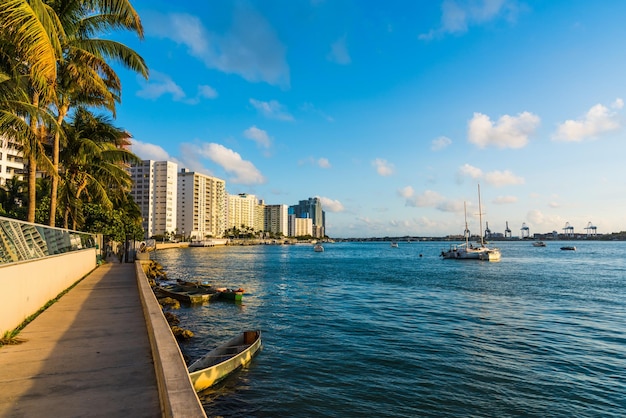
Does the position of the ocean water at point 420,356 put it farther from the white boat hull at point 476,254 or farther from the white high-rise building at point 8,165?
the white high-rise building at point 8,165

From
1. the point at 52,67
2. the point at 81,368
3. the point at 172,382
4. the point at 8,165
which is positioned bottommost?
the point at 81,368

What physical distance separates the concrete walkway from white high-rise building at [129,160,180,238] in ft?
568

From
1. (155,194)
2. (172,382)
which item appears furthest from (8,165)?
(172,382)

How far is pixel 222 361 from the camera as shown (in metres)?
12.1

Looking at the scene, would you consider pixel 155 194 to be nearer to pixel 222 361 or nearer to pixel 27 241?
pixel 27 241

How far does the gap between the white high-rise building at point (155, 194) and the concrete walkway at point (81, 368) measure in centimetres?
17325

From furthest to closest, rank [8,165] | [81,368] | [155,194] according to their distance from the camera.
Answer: [155,194] → [8,165] → [81,368]

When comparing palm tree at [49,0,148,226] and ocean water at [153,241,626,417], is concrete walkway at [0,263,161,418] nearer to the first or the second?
ocean water at [153,241,626,417]

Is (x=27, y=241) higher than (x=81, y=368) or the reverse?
higher

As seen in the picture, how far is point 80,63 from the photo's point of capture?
1516cm

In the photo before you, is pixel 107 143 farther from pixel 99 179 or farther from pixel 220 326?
pixel 220 326

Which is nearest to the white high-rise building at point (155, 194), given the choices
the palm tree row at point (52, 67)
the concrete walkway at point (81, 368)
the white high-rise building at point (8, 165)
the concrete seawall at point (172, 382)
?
the white high-rise building at point (8, 165)

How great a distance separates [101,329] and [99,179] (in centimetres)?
2307

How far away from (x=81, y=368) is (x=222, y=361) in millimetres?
5867
